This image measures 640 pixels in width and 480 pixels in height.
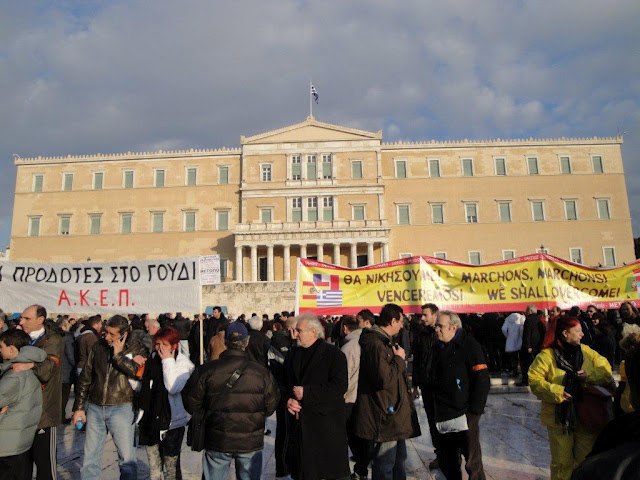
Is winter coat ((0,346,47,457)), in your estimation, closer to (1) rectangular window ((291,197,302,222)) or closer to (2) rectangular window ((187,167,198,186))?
(1) rectangular window ((291,197,302,222))

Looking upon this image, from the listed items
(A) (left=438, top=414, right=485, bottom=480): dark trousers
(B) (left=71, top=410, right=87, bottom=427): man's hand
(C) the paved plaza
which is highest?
(B) (left=71, top=410, right=87, bottom=427): man's hand

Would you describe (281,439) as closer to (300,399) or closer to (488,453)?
(300,399)

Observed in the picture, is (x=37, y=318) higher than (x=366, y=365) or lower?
higher

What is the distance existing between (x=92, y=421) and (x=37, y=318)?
132 cm

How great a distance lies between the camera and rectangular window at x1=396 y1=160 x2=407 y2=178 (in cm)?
3934

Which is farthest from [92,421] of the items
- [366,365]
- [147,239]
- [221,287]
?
[147,239]

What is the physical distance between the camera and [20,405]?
380 centimetres

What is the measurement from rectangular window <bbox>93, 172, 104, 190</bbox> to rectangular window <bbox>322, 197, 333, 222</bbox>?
63.7ft

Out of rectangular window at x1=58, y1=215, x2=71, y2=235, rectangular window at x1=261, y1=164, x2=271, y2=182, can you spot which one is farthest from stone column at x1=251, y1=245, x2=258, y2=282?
rectangular window at x1=58, y1=215, x2=71, y2=235

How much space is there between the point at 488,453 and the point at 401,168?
116 ft

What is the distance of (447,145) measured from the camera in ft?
131

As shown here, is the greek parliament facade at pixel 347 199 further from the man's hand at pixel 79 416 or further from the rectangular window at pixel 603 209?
the man's hand at pixel 79 416

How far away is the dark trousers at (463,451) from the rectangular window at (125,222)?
3985 centimetres

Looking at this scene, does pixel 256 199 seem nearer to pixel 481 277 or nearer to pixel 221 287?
pixel 221 287
